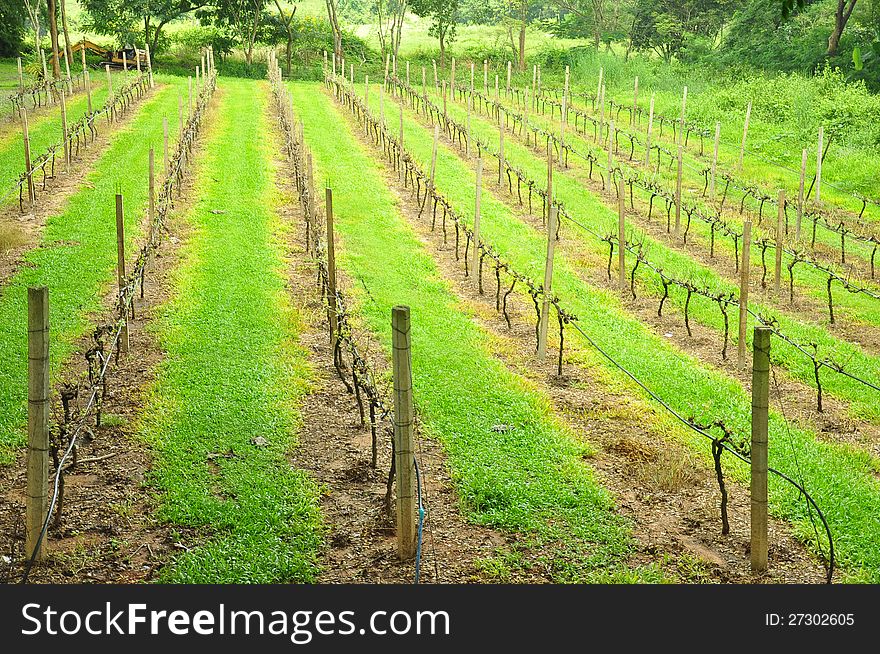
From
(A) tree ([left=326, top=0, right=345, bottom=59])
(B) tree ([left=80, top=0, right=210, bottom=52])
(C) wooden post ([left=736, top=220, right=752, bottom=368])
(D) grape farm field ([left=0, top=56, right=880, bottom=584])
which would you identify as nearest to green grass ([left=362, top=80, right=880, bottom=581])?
(D) grape farm field ([left=0, top=56, right=880, bottom=584])

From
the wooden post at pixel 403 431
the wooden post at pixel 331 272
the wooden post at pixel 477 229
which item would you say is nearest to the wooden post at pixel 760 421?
the wooden post at pixel 403 431

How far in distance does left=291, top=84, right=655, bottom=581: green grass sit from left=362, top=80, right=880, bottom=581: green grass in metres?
1.26

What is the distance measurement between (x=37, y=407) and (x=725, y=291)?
10296 millimetres

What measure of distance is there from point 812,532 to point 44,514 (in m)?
4.94

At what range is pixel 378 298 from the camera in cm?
1202

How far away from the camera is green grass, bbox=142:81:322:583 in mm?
6266

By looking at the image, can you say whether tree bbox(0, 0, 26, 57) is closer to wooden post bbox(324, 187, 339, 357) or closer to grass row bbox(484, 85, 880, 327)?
grass row bbox(484, 85, 880, 327)

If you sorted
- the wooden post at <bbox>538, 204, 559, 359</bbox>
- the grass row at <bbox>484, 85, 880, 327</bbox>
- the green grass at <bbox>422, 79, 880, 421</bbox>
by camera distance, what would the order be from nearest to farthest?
the wooden post at <bbox>538, 204, 559, 359</bbox>, the green grass at <bbox>422, 79, 880, 421</bbox>, the grass row at <bbox>484, 85, 880, 327</bbox>

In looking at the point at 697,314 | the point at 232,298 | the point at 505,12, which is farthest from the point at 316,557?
the point at 505,12

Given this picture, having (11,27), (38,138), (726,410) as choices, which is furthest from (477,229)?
(11,27)

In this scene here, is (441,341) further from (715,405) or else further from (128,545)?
(128,545)

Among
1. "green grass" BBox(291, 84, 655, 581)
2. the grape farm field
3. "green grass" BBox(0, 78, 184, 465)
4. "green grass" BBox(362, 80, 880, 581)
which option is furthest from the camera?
"green grass" BBox(0, 78, 184, 465)

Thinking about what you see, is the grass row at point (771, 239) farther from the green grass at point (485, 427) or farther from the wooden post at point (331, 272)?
the wooden post at point (331, 272)

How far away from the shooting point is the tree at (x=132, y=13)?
3894 cm
